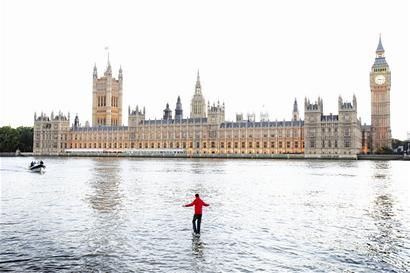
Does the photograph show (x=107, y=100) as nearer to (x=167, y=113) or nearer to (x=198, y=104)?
(x=167, y=113)

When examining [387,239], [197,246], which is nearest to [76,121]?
[197,246]

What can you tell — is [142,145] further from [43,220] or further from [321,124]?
[43,220]

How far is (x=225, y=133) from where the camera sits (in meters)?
146

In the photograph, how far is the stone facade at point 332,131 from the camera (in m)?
125

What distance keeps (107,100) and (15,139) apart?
4052 cm

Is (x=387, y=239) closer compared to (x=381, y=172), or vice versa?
(x=387, y=239)

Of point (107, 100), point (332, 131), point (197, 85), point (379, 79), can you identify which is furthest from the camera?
point (107, 100)

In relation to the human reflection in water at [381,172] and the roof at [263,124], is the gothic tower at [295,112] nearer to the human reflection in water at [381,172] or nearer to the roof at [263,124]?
the roof at [263,124]

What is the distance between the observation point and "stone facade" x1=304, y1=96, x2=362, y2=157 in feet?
409

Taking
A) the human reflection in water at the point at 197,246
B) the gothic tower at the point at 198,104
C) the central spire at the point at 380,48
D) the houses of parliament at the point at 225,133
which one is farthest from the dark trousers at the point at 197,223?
the gothic tower at the point at 198,104

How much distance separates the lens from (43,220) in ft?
64.8

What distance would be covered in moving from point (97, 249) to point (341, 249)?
8.03m

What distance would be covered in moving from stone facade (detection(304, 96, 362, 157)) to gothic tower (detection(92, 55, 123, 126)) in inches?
3438

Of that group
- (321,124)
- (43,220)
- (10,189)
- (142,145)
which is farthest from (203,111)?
(43,220)
